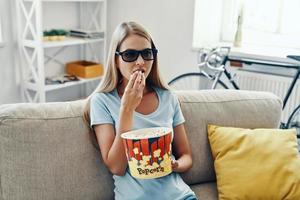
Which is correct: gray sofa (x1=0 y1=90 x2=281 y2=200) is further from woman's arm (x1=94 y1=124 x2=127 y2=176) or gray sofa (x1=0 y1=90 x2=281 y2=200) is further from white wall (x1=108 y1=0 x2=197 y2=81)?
white wall (x1=108 y1=0 x2=197 y2=81)

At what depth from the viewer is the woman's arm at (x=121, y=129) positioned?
3.89 ft

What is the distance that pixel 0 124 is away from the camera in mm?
1303

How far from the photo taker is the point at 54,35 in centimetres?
310

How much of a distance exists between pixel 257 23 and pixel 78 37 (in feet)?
5.22

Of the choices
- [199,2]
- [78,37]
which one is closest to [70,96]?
[78,37]

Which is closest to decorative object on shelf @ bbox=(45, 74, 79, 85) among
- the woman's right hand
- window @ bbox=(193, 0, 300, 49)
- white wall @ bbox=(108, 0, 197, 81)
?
white wall @ bbox=(108, 0, 197, 81)

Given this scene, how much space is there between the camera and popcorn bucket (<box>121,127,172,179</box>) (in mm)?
1037

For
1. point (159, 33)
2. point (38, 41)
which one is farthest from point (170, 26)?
point (38, 41)

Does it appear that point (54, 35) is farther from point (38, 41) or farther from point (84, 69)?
point (84, 69)

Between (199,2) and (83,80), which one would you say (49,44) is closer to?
(83,80)

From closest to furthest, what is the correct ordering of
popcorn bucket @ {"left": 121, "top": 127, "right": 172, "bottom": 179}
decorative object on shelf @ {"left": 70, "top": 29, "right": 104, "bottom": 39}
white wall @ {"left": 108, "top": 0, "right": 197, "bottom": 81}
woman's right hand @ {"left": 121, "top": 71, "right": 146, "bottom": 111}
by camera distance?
popcorn bucket @ {"left": 121, "top": 127, "right": 172, "bottom": 179}
woman's right hand @ {"left": 121, "top": 71, "right": 146, "bottom": 111}
white wall @ {"left": 108, "top": 0, "right": 197, "bottom": 81}
decorative object on shelf @ {"left": 70, "top": 29, "right": 104, "bottom": 39}

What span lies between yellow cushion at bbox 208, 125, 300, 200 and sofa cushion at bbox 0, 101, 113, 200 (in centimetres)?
46

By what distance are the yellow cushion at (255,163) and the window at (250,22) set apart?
1.75 metres

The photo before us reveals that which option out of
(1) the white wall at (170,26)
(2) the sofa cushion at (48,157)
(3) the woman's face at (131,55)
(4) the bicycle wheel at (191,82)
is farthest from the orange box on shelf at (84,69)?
(3) the woman's face at (131,55)
